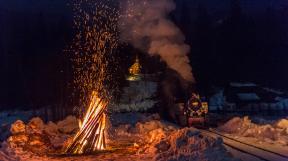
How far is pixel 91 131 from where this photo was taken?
21344 millimetres

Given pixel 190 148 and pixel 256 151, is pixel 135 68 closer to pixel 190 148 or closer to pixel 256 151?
pixel 256 151

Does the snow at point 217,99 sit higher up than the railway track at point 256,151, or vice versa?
the snow at point 217,99

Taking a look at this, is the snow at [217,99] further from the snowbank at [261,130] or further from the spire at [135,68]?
the snowbank at [261,130]

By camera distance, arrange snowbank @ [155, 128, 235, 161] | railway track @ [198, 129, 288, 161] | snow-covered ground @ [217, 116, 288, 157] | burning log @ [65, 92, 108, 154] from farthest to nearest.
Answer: snow-covered ground @ [217, 116, 288, 157] < burning log @ [65, 92, 108, 154] < railway track @ [198, 129, 288, 161] < snowbank @ [155, 128, 235, 161]

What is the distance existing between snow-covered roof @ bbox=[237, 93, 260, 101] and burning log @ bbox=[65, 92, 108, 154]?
1647 inches

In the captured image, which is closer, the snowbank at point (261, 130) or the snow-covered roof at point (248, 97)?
the snowbank at point (261, 130)

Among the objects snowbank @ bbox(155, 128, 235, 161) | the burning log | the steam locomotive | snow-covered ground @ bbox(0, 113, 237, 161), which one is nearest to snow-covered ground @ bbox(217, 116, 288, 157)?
the steam locomotive

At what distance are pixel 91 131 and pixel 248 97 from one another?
143ft

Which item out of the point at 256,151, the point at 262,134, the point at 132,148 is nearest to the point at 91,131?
the point at 132,148

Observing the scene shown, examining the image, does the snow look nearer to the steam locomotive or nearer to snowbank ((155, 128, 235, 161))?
the steam locomotive

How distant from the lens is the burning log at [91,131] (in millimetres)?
21219

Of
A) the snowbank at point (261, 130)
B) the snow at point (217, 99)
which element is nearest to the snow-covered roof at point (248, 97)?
the snow at point (217, 99)

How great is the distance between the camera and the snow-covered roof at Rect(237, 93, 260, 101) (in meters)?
60.7

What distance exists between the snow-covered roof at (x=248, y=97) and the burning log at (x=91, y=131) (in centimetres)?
4184
